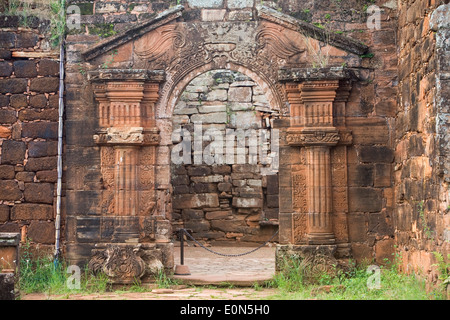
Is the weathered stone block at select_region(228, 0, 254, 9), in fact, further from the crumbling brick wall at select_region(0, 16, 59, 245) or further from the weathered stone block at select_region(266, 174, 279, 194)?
the weathered stone block at select_region(266, 174, 279, 194)

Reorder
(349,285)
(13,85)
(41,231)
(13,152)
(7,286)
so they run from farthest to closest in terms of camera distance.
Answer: (13,85)
(13,152)
(41,231)
(349,285)
(7,286)

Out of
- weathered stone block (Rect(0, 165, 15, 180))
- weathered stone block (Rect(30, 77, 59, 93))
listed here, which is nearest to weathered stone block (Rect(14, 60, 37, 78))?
weathered stone block (Rect(30, 77, 59, 93))

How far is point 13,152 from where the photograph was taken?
31.3ft

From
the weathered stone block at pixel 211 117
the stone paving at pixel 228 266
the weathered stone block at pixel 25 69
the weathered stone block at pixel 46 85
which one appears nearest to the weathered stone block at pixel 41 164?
the weathered stone block at pixel 46 85

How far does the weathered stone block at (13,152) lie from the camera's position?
955cm

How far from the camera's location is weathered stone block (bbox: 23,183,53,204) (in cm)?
947

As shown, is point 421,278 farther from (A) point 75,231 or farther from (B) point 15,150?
(B) point 15,150

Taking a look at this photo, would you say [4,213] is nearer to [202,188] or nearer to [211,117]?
[202,188]

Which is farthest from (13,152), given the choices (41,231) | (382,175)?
(382,175)

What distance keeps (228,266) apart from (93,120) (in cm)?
352

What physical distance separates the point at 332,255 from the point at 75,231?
3.43m

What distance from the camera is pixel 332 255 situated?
8.99m

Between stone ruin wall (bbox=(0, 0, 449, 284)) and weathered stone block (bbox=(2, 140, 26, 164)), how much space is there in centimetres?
1

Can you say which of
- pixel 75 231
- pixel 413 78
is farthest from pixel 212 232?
pixel 413 78
